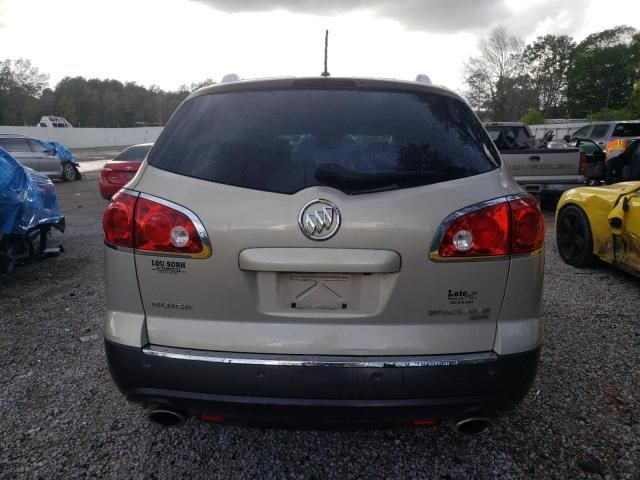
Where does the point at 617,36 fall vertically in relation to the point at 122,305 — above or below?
above

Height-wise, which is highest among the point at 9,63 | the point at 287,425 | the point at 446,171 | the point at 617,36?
the point at 617,36

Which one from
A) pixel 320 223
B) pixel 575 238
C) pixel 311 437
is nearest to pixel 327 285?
pixel 320 223

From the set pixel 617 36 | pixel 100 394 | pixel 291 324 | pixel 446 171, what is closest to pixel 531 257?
pixel 446 171

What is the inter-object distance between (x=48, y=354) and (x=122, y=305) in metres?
2.00

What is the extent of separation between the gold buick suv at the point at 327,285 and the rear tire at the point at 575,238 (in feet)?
13.5

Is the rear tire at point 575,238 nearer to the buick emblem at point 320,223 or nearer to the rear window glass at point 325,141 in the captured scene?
the rear window glass at point 325,141

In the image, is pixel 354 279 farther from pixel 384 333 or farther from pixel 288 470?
pixel 288 470

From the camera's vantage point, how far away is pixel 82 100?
295 ft

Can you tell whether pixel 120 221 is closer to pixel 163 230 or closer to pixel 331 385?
pixel 163 230

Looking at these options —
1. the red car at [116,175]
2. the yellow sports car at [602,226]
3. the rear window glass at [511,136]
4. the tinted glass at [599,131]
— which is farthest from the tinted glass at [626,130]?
the red car at [116,175]

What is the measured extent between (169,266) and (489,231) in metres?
1.25

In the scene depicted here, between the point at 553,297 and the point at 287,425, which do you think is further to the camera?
the point at 553,297

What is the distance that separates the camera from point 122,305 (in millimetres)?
1979

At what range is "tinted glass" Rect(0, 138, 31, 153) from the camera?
15026 mm
